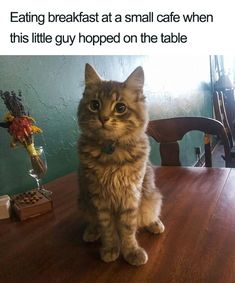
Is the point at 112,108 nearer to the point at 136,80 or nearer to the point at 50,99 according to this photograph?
the point at 136,80

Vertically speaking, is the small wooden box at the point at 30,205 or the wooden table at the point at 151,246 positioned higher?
the small wooden box at the point at 30,205

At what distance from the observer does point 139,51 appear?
2070 mm

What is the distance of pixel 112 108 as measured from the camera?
0.70 m

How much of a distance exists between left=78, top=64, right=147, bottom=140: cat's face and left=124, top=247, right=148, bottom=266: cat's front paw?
280 mm

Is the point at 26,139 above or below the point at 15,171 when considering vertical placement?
above

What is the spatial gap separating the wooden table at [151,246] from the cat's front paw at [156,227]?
0.05 ft

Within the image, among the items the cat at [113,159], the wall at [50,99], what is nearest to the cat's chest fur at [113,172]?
the cat at [113,159]

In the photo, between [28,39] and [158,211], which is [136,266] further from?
[28,39]

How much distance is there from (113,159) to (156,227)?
0.23 metres

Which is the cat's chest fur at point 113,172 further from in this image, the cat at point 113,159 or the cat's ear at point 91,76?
the cat's ear at point 91,76

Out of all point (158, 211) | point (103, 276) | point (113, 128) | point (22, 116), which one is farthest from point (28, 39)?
point (103, 276)

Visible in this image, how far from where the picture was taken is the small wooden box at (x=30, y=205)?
91 centimetres

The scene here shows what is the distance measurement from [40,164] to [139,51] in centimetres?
135

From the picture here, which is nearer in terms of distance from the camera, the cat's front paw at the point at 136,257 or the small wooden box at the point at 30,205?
the cat's front paw at the point at 136,257
